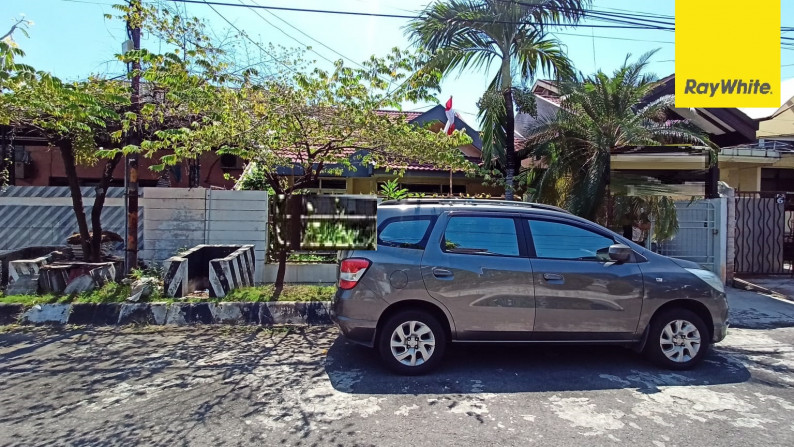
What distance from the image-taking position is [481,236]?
4.80 metres

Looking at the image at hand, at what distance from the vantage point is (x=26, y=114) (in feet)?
23.7

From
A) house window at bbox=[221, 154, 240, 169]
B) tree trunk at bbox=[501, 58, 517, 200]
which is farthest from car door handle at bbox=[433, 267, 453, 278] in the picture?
house window at bbox=[221, 154, 240, 169]

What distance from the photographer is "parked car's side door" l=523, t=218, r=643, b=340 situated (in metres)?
4.66

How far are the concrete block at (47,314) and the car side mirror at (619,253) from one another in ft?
22.3

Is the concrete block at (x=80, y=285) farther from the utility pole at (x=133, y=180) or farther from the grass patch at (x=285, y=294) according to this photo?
the grass patch at (x=285, y=294)

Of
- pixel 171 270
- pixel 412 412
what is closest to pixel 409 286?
pixel 412 412

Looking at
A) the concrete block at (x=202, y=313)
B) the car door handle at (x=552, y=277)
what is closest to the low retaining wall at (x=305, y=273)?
the concrete block at (x=202, y=313)

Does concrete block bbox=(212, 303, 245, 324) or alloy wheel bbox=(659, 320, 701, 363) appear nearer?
alloy wheel bbox=(659, 320, 701, 363)

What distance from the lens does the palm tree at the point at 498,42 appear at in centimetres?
902

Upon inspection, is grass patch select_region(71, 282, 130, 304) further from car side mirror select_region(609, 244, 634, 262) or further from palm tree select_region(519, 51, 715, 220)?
palm tree select_region(519, 51, 715, 220)

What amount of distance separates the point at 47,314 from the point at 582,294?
671cm

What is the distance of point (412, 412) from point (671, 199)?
726cm

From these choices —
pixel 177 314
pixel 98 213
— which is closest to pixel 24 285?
pixel 98 213

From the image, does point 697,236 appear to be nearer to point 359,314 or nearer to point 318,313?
point 318,313
